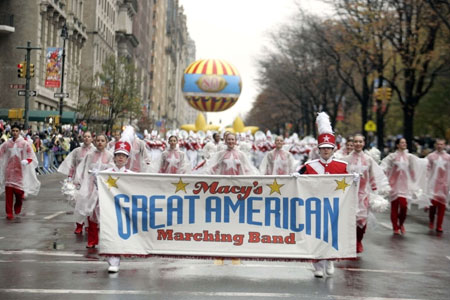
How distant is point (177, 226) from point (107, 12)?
242 feet

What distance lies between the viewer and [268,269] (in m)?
9.58

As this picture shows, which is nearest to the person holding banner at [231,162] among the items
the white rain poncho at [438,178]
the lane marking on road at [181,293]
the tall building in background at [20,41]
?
the white rain poncho at [438,178]

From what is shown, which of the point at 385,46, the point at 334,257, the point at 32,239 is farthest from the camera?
the point at 385,46

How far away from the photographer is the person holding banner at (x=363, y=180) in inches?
460

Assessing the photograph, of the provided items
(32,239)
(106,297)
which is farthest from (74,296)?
(32,239)

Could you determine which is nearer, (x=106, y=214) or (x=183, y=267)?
(x=106, y=214)

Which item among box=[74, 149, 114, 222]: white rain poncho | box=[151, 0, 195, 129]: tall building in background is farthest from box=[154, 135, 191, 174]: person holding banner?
box=[151, 0, 195, 129]: tall building in background

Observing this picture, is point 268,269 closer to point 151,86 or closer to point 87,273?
point 87,273

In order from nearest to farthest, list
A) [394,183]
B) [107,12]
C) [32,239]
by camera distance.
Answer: [32,239], [394,183], [107,12]

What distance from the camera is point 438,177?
16016 millimetres

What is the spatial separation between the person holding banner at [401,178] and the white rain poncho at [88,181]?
5.94 metres

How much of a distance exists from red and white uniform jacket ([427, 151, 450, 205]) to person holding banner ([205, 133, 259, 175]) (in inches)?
171

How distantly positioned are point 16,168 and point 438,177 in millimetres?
8665

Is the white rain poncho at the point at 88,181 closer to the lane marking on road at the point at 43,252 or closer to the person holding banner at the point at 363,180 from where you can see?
the lane marking on road at the point at 43,252
